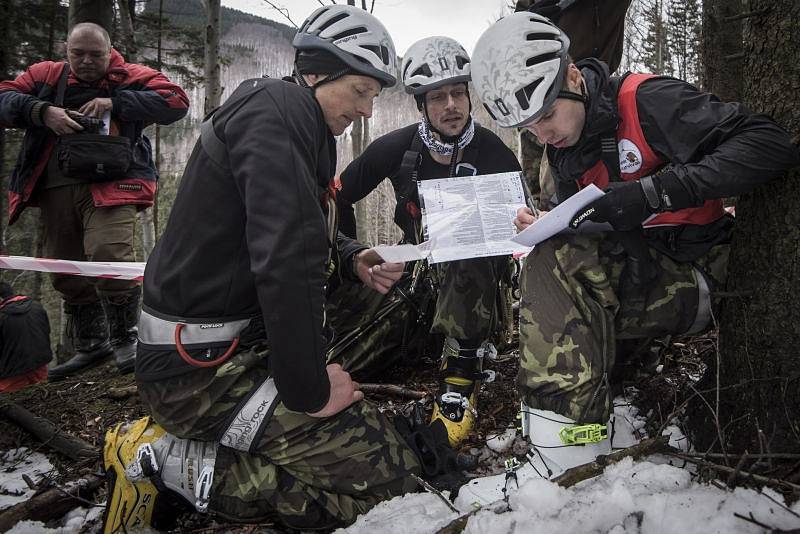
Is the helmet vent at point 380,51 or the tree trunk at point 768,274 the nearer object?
the tree trunk at point 768,274

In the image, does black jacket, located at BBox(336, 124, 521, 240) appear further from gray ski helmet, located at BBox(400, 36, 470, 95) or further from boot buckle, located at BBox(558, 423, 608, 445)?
boot buckle, located at BBox(558, 423, 608, 445)

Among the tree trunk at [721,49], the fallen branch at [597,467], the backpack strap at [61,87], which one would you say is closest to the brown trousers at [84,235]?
the backpack strap at [61,87]

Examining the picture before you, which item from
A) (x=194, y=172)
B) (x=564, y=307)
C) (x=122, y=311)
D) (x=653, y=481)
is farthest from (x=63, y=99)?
(x=653, y=481)

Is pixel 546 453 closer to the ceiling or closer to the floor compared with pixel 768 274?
closer to the floor

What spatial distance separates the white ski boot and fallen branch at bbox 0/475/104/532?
1911 millimetres

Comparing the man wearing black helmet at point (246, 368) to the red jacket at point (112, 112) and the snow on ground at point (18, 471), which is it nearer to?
the snow on ground at point (18, 471)

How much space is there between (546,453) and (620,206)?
44.0 inches

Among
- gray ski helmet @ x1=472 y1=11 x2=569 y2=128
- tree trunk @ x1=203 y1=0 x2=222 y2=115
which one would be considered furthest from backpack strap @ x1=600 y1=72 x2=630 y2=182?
tree trunk @ x1=203 y1=0 x2=222 y2=115

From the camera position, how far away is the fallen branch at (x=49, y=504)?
7.46 feet

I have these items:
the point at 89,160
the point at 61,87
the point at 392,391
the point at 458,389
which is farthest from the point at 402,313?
the point at 61,87

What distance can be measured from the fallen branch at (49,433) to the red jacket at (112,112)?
1.78m

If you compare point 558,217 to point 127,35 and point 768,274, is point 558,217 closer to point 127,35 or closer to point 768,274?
point 768,274

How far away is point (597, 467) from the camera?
5.16ft

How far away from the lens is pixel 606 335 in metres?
2.26
